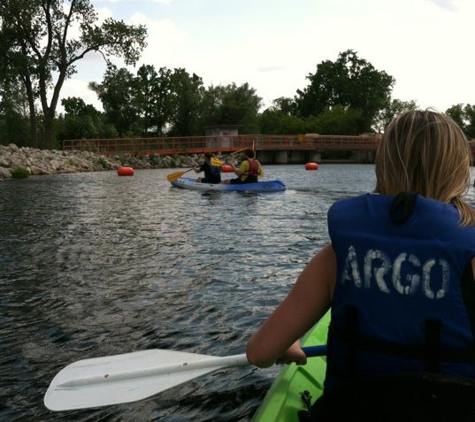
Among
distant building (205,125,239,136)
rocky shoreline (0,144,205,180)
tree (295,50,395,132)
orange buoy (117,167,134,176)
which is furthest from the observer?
tree (295,50,395,132)

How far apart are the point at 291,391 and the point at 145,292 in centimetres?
389

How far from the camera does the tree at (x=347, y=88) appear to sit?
81562 mm

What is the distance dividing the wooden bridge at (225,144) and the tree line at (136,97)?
3.68 metres

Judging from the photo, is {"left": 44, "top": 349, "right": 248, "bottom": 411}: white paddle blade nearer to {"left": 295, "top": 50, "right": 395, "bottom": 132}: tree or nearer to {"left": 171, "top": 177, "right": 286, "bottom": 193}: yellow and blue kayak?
{"left": 171, "top": 177, "right": 286, "bottom": 193}: yellow and blue kayak

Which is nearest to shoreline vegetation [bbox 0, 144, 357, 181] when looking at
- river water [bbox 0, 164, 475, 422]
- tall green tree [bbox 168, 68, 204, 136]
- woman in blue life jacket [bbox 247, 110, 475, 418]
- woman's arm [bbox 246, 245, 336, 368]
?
tall green tree [bbox 168, 68, 204, 136]

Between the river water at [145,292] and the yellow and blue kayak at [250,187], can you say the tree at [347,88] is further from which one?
the river water at [145,292]

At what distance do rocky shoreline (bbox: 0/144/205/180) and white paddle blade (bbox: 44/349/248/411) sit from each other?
25458 millimetres

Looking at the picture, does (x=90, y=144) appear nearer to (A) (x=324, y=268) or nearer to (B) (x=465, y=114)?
(A) (x=324, y=268)

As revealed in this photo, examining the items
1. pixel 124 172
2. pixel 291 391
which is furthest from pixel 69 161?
pixel 291 391

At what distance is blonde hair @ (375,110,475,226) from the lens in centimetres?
179

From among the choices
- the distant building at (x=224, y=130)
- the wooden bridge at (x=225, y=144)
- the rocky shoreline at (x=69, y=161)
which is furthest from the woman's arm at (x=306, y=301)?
the distant building at (x=224, y=130)

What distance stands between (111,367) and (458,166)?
74.1 inches

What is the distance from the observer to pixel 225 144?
49.6 meters

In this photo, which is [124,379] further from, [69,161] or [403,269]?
[69,161]
